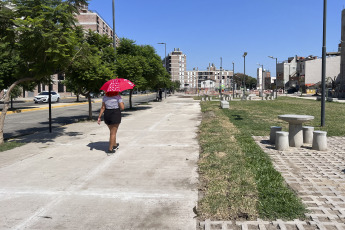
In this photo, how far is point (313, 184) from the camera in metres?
4.89

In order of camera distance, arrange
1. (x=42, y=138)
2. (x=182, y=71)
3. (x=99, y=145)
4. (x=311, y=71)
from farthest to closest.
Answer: (x=182, y=71) → (x=311, y=71) → (x=42, y=138) → (x=99, y=145)

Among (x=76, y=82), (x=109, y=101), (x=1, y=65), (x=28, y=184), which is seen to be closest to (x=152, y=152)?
(x=109, y=101)

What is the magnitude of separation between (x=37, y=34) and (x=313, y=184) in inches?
276

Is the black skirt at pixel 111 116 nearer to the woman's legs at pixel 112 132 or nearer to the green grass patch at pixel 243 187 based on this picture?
the woman's legs at pixel 112 132

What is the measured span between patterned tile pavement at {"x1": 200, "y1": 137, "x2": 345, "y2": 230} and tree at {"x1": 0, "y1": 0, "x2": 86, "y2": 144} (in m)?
6.10

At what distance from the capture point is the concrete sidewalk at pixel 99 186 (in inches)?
146

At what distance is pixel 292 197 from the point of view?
13.8 ft

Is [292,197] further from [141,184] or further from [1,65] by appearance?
[1,65]

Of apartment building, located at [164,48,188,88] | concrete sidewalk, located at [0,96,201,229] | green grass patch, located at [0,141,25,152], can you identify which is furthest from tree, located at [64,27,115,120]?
apartment building, located at [164,48,188,88]

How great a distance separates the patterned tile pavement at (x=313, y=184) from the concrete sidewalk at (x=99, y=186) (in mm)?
860

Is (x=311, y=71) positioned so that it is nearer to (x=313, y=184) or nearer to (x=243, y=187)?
(x=313, y=184)

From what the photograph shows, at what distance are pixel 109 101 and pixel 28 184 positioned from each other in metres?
2.88

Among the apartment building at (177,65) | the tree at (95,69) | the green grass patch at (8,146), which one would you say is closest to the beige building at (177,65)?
the apartment building at (177,65)

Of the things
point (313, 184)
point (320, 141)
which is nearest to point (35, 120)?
point (320, 141)
